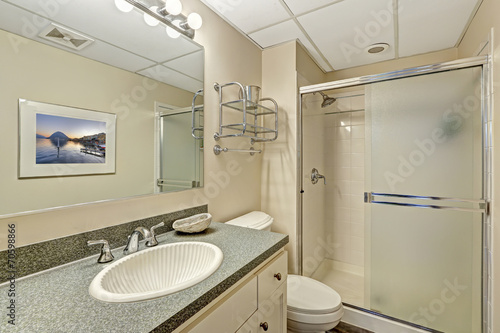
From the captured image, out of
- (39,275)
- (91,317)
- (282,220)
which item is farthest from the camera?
(282,220)

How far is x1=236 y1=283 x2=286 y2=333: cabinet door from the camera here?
84cm

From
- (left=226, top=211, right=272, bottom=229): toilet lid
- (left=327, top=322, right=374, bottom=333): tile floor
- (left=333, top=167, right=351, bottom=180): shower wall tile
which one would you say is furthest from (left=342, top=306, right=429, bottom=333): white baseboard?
(left=333, top=167, right=351, bottom=180): shower wall tile

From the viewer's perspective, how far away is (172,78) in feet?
3.90

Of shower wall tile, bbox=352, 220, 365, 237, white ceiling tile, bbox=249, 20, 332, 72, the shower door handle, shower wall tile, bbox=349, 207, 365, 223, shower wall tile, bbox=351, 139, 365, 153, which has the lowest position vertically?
shower wall tile, bbox=352, 220, 365, 237

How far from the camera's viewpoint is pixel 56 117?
767 millimetres

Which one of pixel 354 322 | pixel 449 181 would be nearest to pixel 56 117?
pixel 449 181

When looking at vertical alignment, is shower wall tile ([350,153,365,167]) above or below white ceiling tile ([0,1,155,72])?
below

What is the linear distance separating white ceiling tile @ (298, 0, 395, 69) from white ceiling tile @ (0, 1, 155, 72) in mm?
1134

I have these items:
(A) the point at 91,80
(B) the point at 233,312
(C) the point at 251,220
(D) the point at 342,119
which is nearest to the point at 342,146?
(D) the point at 342,119

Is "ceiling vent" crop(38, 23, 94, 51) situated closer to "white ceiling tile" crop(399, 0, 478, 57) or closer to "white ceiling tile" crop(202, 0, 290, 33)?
"white ceiling tile" crop(202, 0, 290, 33)

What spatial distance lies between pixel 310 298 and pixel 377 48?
202 cm

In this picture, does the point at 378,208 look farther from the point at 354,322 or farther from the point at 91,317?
the point at 91,317

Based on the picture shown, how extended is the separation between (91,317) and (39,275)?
1.18 feet

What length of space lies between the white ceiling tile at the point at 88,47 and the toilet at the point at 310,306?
103cm
